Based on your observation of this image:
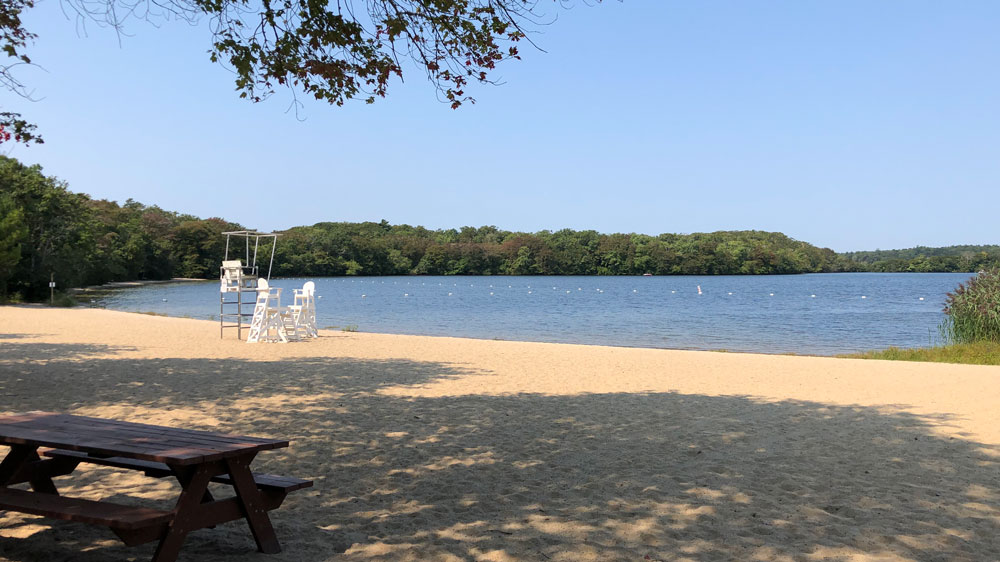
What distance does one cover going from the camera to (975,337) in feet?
50.4

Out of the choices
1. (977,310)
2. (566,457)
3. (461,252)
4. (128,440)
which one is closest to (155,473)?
(128,440)

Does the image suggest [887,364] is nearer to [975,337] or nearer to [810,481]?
[975,337]

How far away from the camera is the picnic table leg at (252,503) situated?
308cm

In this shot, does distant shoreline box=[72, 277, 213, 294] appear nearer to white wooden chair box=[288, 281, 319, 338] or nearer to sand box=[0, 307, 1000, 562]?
white wooden chair box=[288, 281, 319, 338]

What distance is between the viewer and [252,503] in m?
3.19

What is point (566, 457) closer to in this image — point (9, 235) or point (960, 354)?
point (960, 354)

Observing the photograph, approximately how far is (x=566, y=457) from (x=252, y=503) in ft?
8.83

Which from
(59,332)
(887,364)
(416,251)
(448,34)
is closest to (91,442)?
(448,34)

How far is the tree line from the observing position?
8256 cm

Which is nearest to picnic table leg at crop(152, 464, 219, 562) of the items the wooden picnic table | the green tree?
A: the wooden picnic table

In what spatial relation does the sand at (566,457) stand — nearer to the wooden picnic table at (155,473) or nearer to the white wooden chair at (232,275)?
the wooden picnic table at (155,473)

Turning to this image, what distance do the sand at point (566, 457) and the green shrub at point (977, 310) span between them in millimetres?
4749

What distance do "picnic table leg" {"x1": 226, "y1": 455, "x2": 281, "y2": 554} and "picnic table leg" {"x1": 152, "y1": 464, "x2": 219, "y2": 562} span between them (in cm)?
16

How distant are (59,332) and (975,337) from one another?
20.0m
